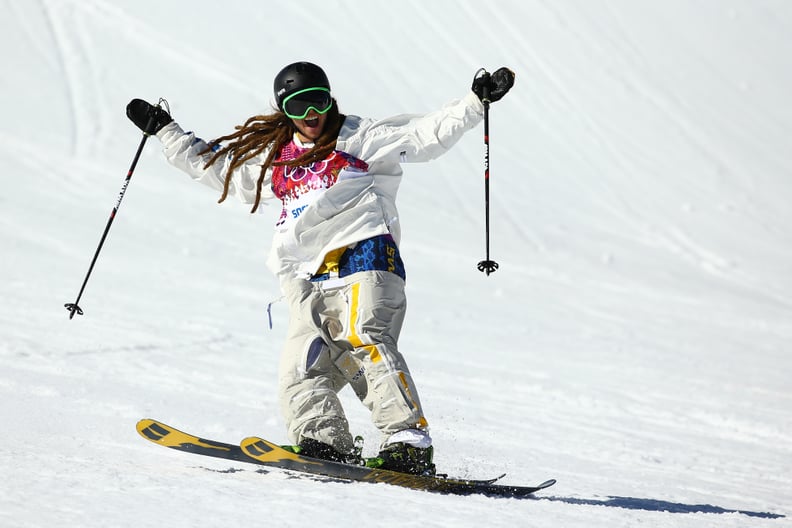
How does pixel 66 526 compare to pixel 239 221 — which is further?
pixel 239 221

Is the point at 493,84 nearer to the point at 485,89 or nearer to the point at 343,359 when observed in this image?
the point at 485,89

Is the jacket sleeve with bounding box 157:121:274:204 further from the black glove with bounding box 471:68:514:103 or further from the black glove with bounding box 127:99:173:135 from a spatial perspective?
the black glove with bounding box 471:68:514:103

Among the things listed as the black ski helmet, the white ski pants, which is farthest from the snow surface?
the white ski pants

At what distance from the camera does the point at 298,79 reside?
353 cm

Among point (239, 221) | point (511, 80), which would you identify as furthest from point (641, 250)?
point (511, 80)

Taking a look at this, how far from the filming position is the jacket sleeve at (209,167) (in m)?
3.86

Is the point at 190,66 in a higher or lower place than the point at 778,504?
higher

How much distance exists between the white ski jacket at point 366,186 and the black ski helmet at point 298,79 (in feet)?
0.67

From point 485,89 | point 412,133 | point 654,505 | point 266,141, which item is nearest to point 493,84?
point 485,89

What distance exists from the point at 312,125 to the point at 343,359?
93 centimetres

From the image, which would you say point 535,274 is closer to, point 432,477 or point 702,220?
point 702,220

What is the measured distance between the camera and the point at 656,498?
150 inches

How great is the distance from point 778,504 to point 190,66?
14064 millimetres

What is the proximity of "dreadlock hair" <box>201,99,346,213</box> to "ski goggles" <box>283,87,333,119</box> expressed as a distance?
62 mm
